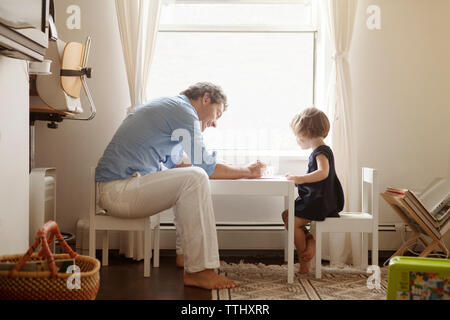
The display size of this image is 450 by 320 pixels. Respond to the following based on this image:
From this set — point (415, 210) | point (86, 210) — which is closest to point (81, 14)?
point (86, 210)

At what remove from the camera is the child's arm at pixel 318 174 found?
2838 millimetres

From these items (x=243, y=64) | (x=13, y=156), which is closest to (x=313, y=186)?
(x=243, y=64)

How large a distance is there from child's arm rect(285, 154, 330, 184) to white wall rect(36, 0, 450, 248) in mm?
597

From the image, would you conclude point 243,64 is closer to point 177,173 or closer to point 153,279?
point 177,173

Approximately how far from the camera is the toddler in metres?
2.84

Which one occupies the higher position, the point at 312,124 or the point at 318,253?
the point at 312,124

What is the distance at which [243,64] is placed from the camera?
356cm

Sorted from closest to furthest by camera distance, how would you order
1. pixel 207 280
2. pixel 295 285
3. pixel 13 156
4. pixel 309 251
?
pixel 13 156, pixel 207 280, pixel 295 285, pixel 309 251

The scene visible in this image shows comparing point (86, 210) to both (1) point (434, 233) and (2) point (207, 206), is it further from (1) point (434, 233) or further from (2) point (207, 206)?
(1) point (434, 233)

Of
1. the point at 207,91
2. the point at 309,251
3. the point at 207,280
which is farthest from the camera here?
the point at 309,251

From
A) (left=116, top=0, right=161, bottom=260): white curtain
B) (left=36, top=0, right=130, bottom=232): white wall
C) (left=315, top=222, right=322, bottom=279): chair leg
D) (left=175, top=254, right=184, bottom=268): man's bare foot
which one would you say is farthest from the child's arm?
(left=36, top=0, right=130, bottom=232): white wall

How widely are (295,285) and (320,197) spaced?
53 cm

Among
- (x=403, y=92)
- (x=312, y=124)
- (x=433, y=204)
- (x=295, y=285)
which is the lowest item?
(x=295, y=285)

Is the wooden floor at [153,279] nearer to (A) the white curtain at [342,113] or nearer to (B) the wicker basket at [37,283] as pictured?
(A) the white curtain at [342,113]
